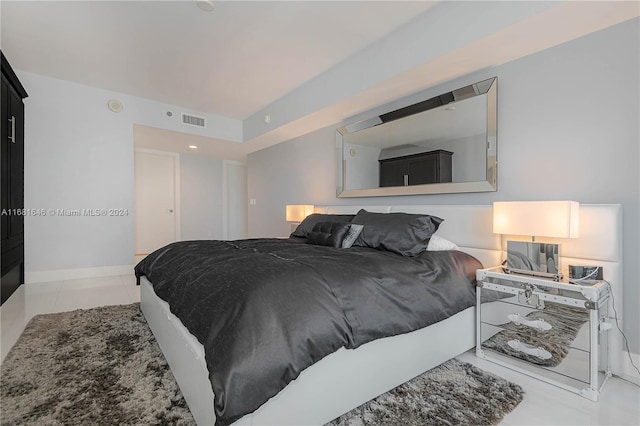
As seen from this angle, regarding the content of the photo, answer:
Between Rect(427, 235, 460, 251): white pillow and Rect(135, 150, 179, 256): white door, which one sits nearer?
Rect(427, 235, 460, 251): white pillow

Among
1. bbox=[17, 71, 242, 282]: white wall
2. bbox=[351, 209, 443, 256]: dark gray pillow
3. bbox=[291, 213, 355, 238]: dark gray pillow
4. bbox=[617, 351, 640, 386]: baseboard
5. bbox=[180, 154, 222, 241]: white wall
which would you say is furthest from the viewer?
bbox=[180, 154, 222, 241]: white wall

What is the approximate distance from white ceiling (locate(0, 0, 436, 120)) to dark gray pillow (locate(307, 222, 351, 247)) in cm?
176

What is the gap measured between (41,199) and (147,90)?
193 centimetres

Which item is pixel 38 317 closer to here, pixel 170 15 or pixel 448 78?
pixel 170 15

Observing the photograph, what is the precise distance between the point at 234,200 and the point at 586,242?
22.4 ft

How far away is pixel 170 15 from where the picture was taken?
2635 millimetres

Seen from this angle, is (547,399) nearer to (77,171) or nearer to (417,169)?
(417,169)

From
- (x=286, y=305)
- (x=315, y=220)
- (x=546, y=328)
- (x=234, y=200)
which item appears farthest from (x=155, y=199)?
(x=546, y=328)

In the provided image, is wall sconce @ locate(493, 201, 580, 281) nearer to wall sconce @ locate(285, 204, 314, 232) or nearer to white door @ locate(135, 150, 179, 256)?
wall sconce @ locate(285, 204, 314, 232)

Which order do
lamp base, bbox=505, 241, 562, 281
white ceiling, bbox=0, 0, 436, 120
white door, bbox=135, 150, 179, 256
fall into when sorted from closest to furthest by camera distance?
lamp base, bbox=505, 241, 562, 281
white ceiling, bbox=0, 0, 436, 120
white door, bbox=135, 150, 179, 256

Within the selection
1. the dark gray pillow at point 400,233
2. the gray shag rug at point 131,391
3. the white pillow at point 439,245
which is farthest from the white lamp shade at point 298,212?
the gray shag rug at point 131,391

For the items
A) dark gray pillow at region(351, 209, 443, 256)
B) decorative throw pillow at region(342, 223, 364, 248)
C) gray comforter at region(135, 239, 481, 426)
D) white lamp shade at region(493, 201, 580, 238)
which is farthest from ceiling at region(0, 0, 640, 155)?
gray comforter at region(135, 239, 481, 426)

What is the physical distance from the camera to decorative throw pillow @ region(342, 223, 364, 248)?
270cm

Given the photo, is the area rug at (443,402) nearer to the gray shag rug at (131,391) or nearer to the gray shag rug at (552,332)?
the gray shag rug at (131,391)
